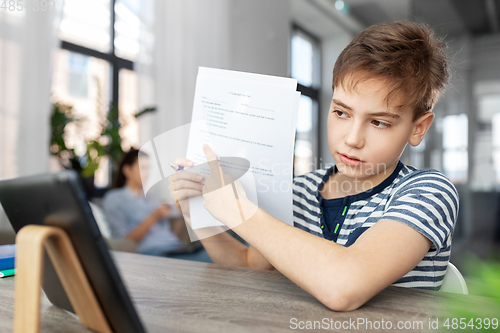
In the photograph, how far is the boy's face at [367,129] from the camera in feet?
Answer: 2.48

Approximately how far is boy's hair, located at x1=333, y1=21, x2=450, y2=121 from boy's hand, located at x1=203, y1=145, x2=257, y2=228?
313 millimetres

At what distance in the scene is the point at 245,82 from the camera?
0.74 meters

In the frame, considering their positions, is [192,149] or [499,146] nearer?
[192,149]

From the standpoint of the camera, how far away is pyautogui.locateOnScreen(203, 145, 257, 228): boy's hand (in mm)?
671

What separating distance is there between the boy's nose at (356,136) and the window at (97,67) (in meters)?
2.27

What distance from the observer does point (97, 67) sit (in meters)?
3.16

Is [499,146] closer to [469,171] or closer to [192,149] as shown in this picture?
[469,171]

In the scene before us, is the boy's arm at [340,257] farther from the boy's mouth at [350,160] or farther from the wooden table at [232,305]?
the boy's mouth at [350,160]

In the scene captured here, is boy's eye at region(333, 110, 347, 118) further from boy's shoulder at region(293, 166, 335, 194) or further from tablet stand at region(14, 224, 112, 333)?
tablet stand at region(14, 224, 112, 333)

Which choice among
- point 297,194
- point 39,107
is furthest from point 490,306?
point 39,107

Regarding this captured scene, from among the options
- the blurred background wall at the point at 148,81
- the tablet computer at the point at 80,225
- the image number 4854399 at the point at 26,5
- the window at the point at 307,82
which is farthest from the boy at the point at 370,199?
the window at the point at 307,82

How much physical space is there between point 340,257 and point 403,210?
176mm

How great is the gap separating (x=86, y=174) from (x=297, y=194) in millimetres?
1987
